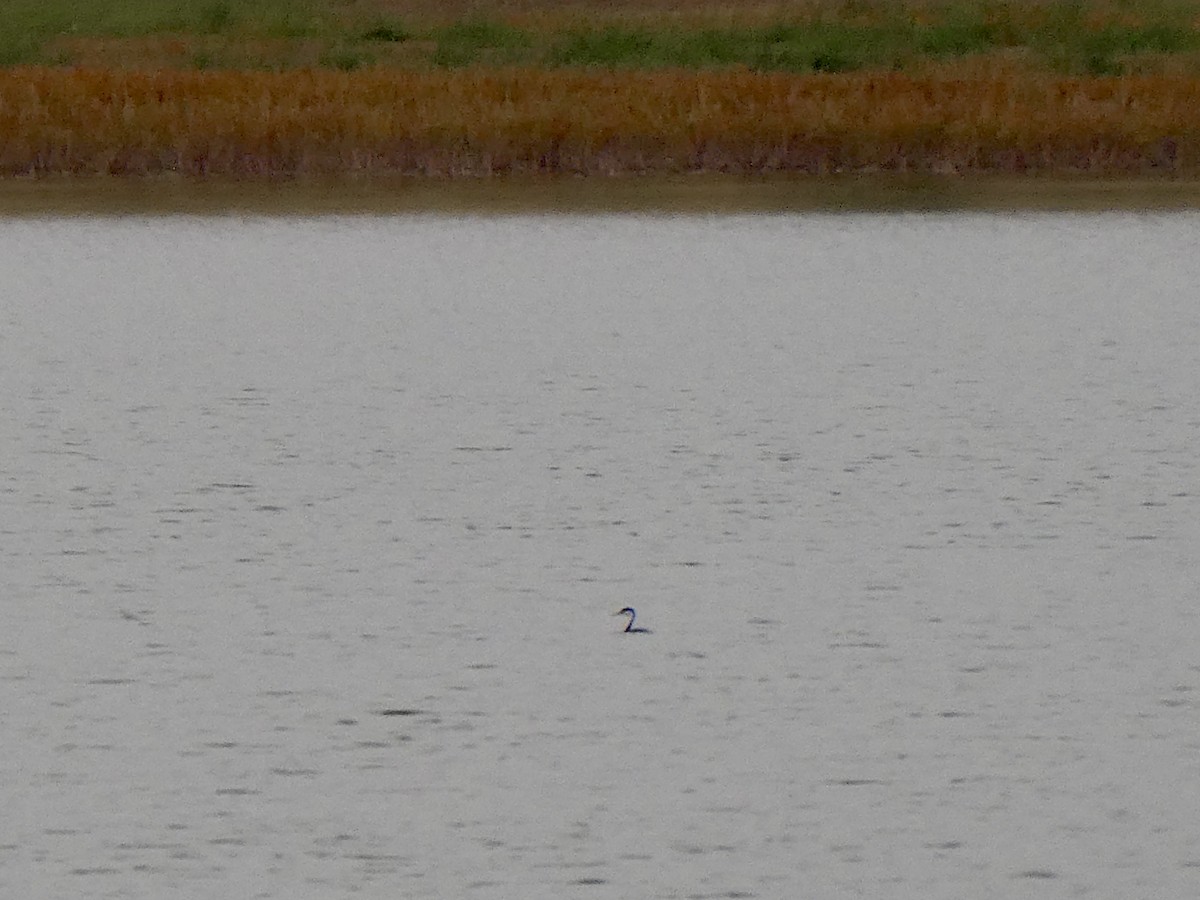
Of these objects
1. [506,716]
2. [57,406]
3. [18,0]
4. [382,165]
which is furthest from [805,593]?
[18,0]

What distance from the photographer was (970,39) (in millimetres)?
42656

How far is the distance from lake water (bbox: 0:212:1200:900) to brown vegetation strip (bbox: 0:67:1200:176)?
660cm

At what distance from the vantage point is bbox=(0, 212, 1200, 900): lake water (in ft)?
29.5

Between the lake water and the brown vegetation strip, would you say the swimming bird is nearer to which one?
the lake water

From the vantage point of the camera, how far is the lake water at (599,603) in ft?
29.5

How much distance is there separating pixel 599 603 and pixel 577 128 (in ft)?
66.9

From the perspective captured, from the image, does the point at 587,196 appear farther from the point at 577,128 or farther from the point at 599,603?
the point at 599,603

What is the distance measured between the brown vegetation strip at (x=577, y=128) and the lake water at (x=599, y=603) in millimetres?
6598

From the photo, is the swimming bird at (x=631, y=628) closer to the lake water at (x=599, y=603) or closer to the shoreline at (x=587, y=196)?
the lake water at (x=599, y=603)

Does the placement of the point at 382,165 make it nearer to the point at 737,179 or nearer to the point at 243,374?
the point at 737,179

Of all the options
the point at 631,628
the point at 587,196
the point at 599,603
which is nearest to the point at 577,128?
the point at 587,196

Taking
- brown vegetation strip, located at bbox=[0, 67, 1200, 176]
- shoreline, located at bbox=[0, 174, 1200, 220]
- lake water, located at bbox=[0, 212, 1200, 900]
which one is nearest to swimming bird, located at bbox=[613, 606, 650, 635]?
lake water, located at bbox=[0, 212, 1200, 900]

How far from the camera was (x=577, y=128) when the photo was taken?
32.5 metres

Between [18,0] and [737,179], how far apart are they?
18.0 m
